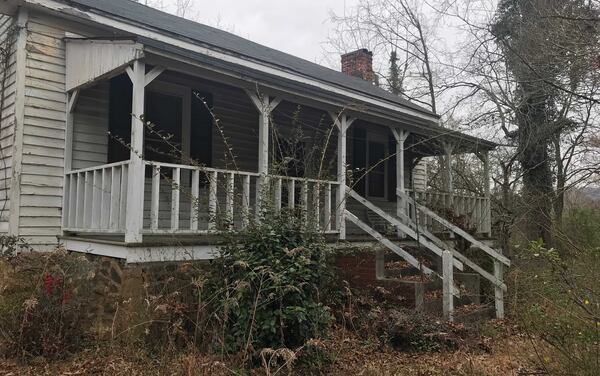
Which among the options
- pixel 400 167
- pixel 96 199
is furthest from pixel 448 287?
pixel 96 199

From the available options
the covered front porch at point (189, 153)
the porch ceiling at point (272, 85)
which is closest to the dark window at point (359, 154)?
the covered front porch at point (189, 153)

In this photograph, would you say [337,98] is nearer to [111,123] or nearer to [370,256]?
[370,256]

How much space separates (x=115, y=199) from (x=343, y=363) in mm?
3424

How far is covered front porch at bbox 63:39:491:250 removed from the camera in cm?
603

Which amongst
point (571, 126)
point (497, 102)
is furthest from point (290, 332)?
point (571, 126)

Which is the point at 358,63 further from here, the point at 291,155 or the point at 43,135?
the point at 43,135

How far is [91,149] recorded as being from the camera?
790 cm

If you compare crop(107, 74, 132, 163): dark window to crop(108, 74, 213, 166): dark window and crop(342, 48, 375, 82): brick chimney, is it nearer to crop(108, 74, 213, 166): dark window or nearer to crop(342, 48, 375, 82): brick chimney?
crop(108, 74, 213, 166): dark window

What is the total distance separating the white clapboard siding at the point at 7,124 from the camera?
7.21m

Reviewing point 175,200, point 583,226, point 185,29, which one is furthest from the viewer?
point 583,226

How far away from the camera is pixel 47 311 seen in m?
5.06

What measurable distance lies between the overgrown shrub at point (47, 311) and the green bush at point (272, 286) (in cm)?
153

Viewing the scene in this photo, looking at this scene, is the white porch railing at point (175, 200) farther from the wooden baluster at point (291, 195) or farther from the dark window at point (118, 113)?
the dark window at point (118, 113)

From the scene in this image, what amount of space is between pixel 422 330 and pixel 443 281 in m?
1.31
